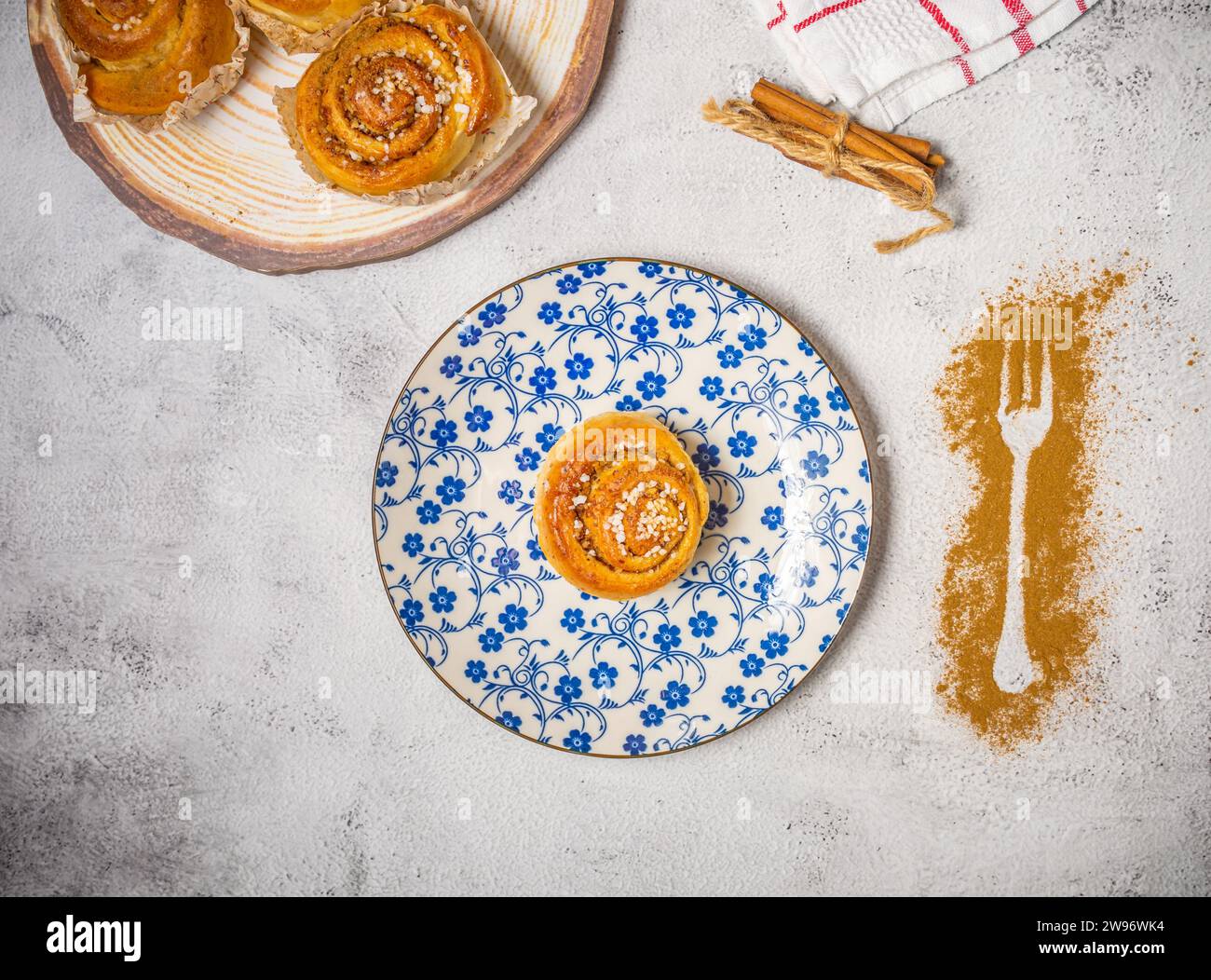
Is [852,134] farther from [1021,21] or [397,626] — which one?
[397,626]

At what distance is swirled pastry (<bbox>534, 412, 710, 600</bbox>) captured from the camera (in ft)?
5.74

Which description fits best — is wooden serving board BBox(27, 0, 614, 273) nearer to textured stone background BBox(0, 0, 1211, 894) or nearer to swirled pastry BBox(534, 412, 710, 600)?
textured stone background BBox(0, 0, 1211, 894)

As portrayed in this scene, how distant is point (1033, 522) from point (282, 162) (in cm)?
198

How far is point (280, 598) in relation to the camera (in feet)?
6.61

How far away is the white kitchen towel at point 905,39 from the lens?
183 centimetres

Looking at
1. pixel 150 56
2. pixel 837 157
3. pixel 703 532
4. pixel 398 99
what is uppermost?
pixel 150 56

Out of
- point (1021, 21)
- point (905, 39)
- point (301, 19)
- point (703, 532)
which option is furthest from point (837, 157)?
point (301, 19)

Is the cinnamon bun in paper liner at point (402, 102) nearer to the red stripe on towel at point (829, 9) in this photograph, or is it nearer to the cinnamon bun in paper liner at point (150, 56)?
the cinnamon bun in paper liner at point (150, 56)

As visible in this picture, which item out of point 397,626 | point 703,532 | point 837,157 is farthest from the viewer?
point 397,626

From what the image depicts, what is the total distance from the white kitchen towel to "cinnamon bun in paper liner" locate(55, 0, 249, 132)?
4.05ft

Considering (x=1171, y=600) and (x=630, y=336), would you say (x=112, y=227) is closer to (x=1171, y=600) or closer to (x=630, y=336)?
(x=630, y=336)

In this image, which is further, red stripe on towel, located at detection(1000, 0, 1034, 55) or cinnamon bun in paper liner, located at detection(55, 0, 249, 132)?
red stripe on towel, located at detection(1000, 0, 1034, 55)

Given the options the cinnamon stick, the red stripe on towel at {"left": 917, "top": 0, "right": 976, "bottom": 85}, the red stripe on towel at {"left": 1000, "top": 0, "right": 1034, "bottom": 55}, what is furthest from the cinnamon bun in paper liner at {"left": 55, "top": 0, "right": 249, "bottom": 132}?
the red stripe on towel at {"left": 1000, "top": 0, "right": 1034, "bottom": 55}

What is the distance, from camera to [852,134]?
1.86 m
